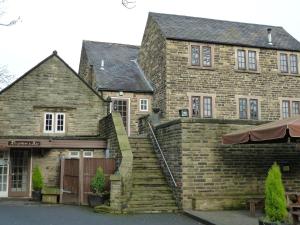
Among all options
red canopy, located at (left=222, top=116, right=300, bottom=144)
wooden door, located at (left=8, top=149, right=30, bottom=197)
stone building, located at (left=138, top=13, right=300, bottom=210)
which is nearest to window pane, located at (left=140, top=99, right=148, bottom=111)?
stone building, located at (left=138, top=13, right=300, bottom=210)

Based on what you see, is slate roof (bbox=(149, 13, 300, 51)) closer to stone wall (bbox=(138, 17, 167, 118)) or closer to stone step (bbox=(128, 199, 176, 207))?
stone wall (bbox=(138, 17, 167, 118))

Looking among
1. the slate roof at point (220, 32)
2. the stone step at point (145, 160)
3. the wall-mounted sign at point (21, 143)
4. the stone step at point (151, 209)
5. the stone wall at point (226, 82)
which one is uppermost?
the slate roof at point (220, 32)

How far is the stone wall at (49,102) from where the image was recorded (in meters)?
20.2

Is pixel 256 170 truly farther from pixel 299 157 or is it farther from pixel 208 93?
pixel 208 93

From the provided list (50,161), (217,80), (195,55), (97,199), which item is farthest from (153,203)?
(195,55)

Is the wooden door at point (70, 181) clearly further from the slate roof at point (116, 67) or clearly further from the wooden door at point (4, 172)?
the slate roof at point (116, 67)

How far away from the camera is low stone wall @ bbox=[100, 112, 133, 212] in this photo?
12.6 metres

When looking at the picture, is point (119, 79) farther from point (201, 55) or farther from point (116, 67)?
point (201, 55)

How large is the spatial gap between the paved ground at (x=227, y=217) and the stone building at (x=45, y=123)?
26.7 feet

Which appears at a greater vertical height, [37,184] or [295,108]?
[295,108]

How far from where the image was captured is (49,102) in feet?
68.7

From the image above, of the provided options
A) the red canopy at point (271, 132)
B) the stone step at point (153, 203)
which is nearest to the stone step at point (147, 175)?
the stone step at point (153, 203)

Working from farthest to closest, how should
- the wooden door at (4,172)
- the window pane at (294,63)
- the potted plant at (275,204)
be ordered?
the window pane at (294,63), the wooden door at (4,172), the potted plant at (275,204)

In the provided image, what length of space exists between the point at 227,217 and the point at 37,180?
9857mm
